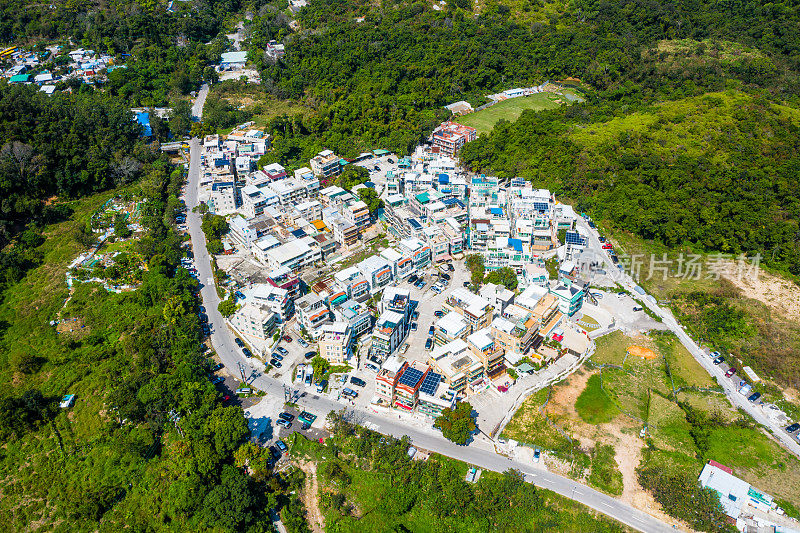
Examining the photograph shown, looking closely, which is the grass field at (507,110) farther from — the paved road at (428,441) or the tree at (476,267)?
the paved road at (428,441)

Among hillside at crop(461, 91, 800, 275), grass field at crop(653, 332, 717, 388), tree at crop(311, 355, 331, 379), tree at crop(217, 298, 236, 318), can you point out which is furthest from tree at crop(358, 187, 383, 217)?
grass field at crop(653, 332, 717, 388)

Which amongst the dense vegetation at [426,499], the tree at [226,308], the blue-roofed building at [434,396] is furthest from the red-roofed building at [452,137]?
the dense vegetation at [426,499]

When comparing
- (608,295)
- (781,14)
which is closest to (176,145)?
(608,295)

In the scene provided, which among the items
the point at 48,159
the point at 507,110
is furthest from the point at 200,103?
the point at 507,110

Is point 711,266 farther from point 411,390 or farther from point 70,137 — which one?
point 70,137

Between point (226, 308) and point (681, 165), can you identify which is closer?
point (226, 308)

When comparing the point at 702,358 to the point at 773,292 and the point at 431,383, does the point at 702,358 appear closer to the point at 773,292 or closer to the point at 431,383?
the point at 773,292
